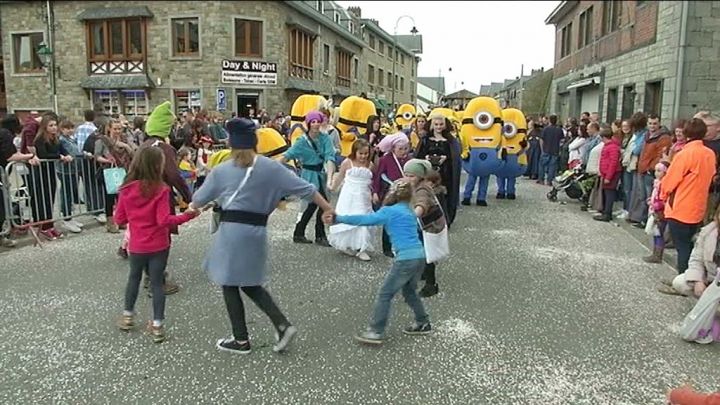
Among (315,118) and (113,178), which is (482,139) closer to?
(315,118)

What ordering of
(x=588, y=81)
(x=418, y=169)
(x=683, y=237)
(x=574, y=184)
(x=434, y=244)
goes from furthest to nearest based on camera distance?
(x=588, y=81) < (x=574, y=184) < (x=683, y=237) < (x=434, y=244) < (x=418, y=169)

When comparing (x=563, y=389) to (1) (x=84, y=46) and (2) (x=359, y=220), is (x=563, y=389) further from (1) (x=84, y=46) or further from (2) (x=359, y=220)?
(1) (x=84, y=46)

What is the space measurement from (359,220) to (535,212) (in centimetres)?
716

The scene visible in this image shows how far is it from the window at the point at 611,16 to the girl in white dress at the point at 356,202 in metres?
2.90

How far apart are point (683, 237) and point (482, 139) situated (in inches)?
224

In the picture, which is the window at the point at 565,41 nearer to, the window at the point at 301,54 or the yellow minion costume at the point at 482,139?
the yellow minion costume at the point at 482,139

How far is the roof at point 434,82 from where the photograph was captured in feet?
341

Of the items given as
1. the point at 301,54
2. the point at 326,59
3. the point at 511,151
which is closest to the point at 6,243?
the point at 511,151

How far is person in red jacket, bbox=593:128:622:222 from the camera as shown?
30.7ft

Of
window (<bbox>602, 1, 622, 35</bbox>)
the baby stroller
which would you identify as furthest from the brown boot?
the baby stroller

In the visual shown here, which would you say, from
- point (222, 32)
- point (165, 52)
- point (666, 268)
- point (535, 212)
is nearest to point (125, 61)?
point (165, 52)

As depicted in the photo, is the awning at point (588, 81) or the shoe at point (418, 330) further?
the awning at point (588, 81)

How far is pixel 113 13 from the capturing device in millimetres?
27250

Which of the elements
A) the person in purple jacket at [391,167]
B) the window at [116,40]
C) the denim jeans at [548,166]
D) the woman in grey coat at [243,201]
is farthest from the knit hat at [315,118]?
the window at [116,40]
